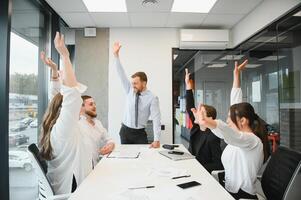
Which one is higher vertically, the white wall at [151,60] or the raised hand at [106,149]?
the white wall at [151,60]

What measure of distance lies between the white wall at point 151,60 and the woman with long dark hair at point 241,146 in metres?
2.14

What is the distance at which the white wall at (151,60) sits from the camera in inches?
154

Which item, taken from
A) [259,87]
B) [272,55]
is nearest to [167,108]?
[259,87]

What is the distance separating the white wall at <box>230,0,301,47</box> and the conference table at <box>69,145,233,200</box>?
2.11m

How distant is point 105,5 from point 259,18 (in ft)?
6.98

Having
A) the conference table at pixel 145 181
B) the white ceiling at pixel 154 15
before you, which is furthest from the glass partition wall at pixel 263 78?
the conference table at pixel 145 181

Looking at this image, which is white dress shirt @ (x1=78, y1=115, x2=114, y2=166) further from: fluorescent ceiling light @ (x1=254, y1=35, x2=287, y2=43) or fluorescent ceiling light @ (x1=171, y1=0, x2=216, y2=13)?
fluorescent ceiling light @ (x1=254, y1=35, x2=287, y2=43)

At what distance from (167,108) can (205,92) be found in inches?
34.5

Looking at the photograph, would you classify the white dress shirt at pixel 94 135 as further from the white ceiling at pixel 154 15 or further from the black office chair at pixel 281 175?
the white ceiling at pixel 154 15

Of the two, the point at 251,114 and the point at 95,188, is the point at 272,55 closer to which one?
the point at 251,114

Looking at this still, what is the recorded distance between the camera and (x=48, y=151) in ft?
5.11

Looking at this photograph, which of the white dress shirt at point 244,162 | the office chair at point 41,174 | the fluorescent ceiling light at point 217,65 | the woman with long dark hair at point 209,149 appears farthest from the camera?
the fluorescent ceiling light at point 217,65

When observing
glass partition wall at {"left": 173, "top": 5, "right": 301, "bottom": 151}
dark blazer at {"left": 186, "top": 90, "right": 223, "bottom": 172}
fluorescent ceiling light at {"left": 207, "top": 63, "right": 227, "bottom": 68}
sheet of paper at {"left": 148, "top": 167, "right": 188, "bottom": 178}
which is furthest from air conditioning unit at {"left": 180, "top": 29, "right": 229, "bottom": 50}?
sheet of paper at {"left": 148, "top": 167, "right": 188, "bottom": 178}

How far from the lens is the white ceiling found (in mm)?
3018
